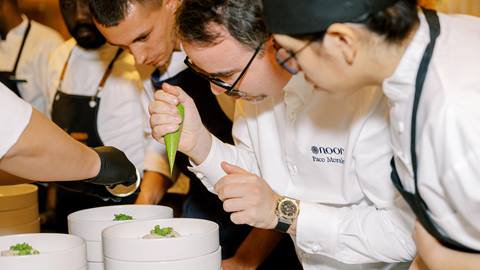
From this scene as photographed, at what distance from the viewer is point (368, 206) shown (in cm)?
147

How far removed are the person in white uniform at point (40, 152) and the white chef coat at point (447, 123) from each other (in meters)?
0.64

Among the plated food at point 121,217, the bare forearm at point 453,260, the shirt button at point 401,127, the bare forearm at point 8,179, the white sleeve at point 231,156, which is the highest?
the shirt button at point 401,127

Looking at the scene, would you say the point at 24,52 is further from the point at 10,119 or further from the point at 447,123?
the point at 447,123

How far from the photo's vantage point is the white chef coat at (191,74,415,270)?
4.56 feet

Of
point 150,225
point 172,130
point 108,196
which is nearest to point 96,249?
point 150,225

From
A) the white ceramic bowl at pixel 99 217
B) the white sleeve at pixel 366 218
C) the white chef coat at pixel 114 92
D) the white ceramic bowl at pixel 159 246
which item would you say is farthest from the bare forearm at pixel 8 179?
the white sleeve at pixel 366 218

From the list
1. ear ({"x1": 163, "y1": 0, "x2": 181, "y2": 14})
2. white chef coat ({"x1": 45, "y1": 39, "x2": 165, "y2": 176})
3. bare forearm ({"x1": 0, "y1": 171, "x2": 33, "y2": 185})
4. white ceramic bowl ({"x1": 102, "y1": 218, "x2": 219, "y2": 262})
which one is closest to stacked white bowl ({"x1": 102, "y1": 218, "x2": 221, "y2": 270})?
white ceramic bowl ({"x1": 102, "y1": 218, "x2": 219, "y2": 262})

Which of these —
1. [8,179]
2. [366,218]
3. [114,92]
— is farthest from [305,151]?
[114,92]

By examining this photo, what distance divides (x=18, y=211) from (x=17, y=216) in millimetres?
12

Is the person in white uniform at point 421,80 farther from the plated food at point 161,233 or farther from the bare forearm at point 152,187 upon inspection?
the bare forearm at point 152,187

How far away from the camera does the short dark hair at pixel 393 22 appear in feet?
3.36

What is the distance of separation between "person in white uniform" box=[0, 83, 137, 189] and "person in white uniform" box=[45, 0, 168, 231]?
96 centimetres

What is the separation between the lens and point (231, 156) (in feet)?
5.56

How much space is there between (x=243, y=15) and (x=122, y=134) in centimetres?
126
